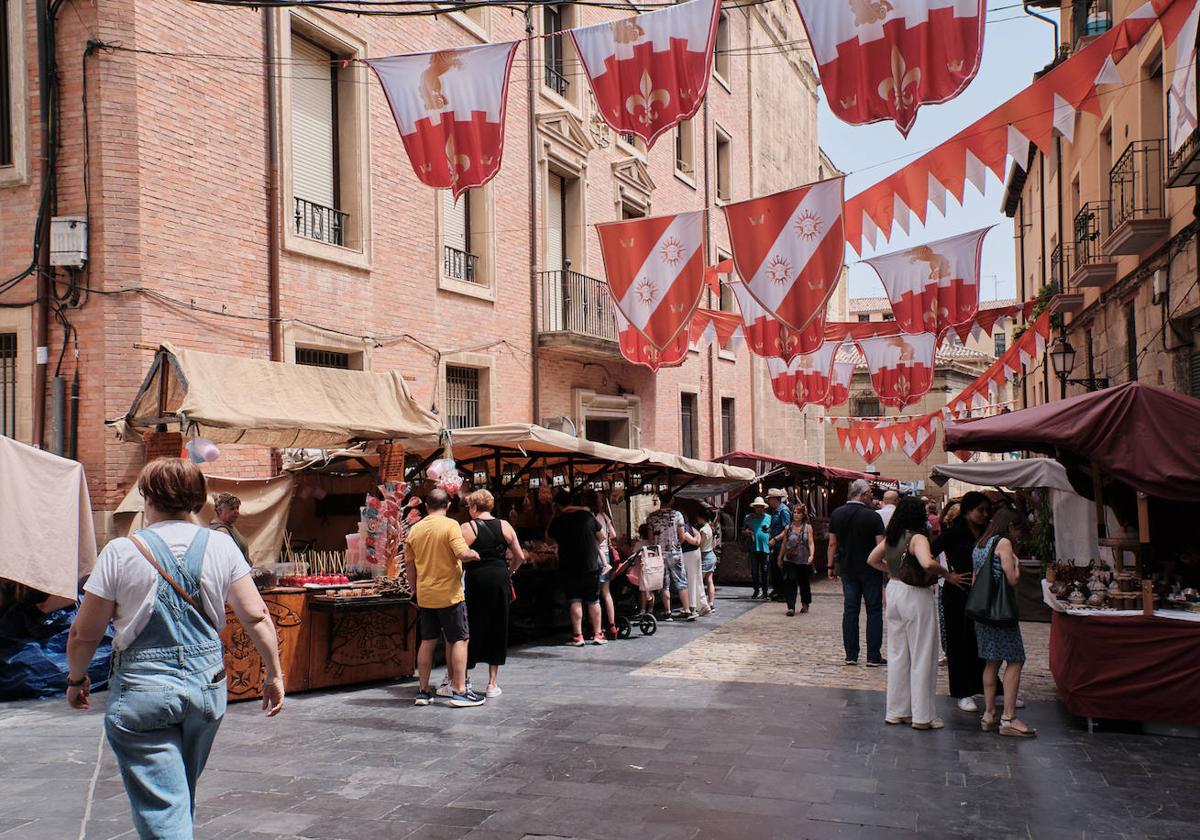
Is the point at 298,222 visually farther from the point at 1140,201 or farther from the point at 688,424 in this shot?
the point at 688,424

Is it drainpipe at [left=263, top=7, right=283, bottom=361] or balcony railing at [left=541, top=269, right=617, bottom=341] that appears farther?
balcony railing at [left=541, top=269, right=617, bottom=341]

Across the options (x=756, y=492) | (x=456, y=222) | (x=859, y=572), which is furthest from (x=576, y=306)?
(x=859, y=572)

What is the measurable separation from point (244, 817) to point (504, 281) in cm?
1229

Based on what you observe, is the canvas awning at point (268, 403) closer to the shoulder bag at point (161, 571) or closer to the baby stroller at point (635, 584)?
the baby stroller at point (635, 584)

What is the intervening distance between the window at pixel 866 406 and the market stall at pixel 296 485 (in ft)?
140

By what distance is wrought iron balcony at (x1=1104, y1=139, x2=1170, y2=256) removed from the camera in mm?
13344

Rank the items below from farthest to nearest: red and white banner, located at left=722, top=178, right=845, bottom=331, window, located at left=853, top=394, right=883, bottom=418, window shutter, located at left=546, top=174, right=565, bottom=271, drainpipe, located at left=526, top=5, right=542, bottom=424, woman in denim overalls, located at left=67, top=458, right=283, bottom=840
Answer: window, located at left=853, top=394, right=883, bottom=418 → window shutter, located at left=546, top=174, right=565, bottom=271 → drainpipe, located at left=526, top=5, right=542, bottom=424 → red and white banner, located at left=722, top=178, right=845, bottom=331 → woman in denim overalls, located at left=67, top=458, right=283, bottom=840

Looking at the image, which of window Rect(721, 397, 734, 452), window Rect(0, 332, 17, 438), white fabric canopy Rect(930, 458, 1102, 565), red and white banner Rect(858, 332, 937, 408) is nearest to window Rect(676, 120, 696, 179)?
window Rect(721, 397, 734, 452)

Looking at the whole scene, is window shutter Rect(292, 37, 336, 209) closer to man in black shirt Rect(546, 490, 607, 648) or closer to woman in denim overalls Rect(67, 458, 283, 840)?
man in black shirt Rect(546, 490, 607, 648)

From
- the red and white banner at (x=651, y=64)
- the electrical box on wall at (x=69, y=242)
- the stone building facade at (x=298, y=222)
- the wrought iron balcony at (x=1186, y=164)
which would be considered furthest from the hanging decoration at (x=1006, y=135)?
the electrical box on wall at (x=69, y=242)

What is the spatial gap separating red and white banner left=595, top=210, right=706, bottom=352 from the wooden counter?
4.21 m

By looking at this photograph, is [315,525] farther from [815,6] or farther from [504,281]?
[815,6]

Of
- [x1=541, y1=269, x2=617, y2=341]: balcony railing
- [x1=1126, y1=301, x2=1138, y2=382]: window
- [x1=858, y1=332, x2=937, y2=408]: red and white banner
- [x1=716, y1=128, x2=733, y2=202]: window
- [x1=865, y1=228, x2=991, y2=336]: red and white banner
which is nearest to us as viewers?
[x1=865, y1=228, x2=991, y2=336]: red and white banner

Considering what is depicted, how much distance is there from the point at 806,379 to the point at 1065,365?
193 inches
